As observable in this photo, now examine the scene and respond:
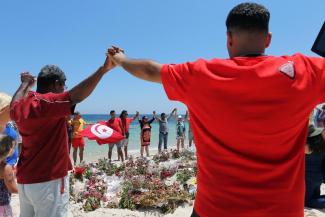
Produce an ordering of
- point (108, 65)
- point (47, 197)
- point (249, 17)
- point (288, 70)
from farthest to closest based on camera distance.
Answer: point (47, 197)
point (108, 65)
point (249, 17)
point (288, 70)

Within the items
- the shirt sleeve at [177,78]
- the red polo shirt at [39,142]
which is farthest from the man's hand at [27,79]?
the shirt sleeve at [177,78]

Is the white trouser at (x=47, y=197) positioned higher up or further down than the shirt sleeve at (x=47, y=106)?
further down

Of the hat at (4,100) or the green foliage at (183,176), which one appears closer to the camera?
the hat at (4,100)

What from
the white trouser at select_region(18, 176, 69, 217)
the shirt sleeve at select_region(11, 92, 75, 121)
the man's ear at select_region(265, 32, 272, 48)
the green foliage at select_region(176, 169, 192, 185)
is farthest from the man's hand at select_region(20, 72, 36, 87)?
the green foliage at select_region(176, 169, 192, 185)

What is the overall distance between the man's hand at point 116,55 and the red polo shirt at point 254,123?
62 cm

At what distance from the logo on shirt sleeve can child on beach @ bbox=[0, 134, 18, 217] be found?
2.92 meters

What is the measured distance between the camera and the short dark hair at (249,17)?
196cm

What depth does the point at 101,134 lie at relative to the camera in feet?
43.5

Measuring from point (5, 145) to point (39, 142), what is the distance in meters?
0.52

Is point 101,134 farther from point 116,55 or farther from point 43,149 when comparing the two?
point 116,55

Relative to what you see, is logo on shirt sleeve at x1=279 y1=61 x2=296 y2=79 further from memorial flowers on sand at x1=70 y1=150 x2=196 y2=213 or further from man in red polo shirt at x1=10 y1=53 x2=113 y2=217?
memorial flowers on sand at x1=70 y1=150 x2=196 y2=213

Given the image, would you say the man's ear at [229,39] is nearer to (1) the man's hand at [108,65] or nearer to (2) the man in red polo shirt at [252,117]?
(2) the man in red polo shirt at [252,117]

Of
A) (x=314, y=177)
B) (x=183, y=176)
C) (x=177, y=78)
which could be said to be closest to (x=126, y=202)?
(x=183, y=176)

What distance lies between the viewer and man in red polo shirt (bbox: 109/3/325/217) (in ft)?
6.07
